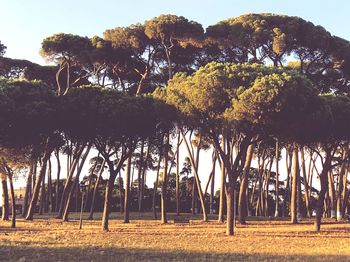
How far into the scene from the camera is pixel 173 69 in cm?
3719

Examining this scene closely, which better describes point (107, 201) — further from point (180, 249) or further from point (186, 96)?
point (180, 249)

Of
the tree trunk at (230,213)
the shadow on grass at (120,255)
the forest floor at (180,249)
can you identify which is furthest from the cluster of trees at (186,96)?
the shadow on grass at (120,255)

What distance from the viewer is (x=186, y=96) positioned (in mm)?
26547

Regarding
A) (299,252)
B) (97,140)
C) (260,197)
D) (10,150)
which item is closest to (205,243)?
(299,252)

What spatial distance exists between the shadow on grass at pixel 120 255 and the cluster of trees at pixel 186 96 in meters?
9.03

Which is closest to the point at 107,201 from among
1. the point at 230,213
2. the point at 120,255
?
the point at 230,213

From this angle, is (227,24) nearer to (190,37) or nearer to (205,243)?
(190,37)

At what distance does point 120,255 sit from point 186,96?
490 inches

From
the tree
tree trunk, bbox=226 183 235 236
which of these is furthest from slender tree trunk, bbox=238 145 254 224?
tree trunk, bbox=226 183 235 236

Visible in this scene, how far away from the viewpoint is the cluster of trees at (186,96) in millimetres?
25312

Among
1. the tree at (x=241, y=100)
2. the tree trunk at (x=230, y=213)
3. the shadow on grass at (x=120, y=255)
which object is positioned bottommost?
the shadow on grass at (x=120, y=255)

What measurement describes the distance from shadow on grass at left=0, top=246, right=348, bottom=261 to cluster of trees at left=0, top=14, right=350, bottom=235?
Result: 903 cm

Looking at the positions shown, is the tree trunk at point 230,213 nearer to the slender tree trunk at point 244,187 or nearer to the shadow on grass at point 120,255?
the slender tree trunk at point 244,187

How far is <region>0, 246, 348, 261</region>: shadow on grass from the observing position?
14703 mm
